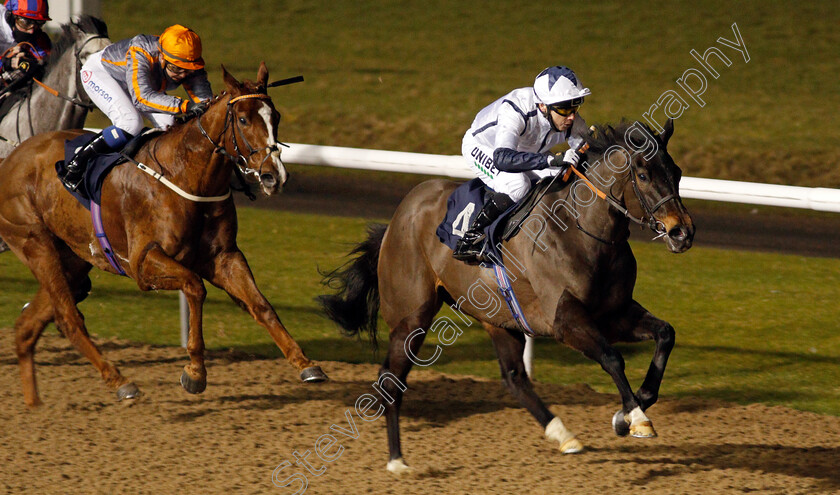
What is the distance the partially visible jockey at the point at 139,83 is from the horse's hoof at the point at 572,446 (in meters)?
2.55

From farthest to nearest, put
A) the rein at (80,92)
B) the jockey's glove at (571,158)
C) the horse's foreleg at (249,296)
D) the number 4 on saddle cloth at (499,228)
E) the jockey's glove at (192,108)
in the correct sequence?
the rein at (80,92) < the jockey's glove at (192,108) < the horse's foreleg at (249,296) < the number 4 on saddle cloth at (499,228) < the jockey's glove at (571,158)

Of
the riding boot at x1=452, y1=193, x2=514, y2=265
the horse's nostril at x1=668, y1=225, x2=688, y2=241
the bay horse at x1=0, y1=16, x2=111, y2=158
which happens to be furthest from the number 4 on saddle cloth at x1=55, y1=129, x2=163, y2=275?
the horse's nostril at x1=668, y1=225, x2=688, y2=241

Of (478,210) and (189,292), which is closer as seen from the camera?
(478,210)

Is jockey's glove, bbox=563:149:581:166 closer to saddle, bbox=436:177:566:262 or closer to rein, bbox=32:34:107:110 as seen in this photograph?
saddle, bbox=436:177:566:262

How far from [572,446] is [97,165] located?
2963 mm

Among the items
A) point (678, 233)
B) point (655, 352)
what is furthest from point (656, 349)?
point (678, 233)

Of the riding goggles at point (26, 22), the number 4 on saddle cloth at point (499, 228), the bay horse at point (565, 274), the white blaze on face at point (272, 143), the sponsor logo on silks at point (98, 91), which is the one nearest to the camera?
the bay horse at point (565, 274)

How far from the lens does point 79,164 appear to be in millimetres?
6090

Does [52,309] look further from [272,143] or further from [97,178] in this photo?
[272,143]

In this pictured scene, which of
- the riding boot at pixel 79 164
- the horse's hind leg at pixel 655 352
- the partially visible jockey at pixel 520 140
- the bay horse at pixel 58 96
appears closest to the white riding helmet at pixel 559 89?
the partially visible jockey at pixel 520 140

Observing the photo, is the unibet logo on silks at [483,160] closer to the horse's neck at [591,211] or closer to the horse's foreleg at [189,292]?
the horse's neck at [591,211]

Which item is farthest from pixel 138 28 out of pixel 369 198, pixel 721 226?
pixel 721 226

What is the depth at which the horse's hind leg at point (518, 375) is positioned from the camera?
17.8 ft

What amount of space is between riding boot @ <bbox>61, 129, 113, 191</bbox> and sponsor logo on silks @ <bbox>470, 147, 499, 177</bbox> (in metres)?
2.12
